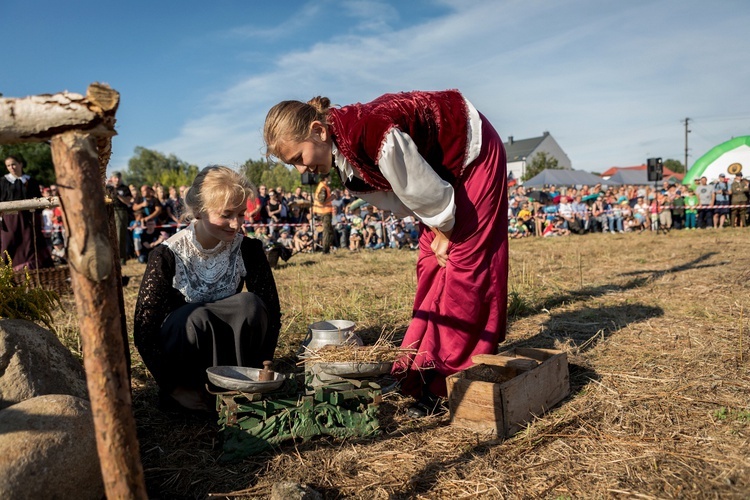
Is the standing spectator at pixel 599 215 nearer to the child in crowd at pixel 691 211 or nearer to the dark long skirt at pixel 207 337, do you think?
the child in crowd at pixel 691 211

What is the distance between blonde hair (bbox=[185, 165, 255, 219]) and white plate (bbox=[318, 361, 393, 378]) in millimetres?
1025

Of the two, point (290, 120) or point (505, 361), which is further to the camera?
point (505, 361)

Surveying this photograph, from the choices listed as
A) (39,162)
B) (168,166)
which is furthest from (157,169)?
(39,162)

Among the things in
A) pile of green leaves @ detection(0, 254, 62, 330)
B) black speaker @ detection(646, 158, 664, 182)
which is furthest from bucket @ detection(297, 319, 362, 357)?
black speaker @ detection(646, 158, 664, 182)

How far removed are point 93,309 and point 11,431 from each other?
84 centimetres

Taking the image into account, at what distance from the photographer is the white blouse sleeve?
289 cm

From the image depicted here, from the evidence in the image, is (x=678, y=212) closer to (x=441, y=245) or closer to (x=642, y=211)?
(x=642, y=211)

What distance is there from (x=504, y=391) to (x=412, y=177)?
1.16m

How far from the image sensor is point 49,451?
2102 millimetres

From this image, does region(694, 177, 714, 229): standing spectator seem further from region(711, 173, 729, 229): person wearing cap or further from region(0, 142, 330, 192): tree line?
region(0, 142, 330, 192): tree line

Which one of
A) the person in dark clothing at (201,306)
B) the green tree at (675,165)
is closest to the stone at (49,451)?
the person in dark clothing at (201,306)

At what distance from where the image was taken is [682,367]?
12.0ft

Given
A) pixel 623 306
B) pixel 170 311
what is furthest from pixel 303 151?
pixel 623 306

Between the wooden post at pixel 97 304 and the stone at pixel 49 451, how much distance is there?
561 mm
